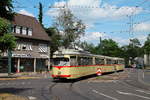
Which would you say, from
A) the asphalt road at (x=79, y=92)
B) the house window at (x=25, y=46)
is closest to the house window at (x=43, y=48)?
the house window at (x=25, y=46)

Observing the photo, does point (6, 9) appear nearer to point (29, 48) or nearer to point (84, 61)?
point (84, 61)

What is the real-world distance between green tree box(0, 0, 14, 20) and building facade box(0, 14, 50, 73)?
3197 cm

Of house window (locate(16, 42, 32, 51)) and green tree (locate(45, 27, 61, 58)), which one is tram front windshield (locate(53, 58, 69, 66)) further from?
green tree (locate(45, 27, 61, 58))

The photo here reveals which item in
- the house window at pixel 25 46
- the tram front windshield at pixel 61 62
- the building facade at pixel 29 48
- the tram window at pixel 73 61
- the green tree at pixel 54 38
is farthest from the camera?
the green tree at pixel 54 38

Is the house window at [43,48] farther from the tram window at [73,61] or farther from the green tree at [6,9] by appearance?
the green tree at [6,9]

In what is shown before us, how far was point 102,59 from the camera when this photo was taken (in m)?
38.5

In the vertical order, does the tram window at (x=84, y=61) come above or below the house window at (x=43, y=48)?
below

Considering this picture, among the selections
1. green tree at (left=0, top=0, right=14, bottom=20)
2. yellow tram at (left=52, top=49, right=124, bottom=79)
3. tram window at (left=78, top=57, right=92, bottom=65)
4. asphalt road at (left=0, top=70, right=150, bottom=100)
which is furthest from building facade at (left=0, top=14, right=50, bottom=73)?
green tree at (left=0, top=0, right=14, bottom=20)

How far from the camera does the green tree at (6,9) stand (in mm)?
13492

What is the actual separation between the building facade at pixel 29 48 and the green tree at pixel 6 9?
1259 inches

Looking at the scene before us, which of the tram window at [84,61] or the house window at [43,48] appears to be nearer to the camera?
the tram window at [84,61]

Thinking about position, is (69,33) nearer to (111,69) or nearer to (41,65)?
(41,65)

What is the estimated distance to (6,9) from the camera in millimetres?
13797

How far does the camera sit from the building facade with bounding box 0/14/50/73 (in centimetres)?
4819
